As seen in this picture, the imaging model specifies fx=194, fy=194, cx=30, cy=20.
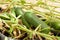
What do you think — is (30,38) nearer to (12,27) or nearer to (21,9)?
(12,27)

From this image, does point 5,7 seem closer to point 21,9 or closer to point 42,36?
point 21,9

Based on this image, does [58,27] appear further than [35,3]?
No

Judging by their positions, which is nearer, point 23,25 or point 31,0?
point 23,25

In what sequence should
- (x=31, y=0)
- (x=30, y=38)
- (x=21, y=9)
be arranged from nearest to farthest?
1. (x=30, y=38)
2. (x=21, y=9)
3. (x=31, y=0)

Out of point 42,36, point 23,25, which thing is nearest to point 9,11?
point 23,25

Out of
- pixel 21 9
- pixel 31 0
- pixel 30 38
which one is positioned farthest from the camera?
pixel 31 0

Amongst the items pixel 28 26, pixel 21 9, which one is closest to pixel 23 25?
pixel 28 26

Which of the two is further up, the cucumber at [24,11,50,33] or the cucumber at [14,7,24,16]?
the cucumber at [14,7,24,16]

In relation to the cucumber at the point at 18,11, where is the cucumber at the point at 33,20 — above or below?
below
